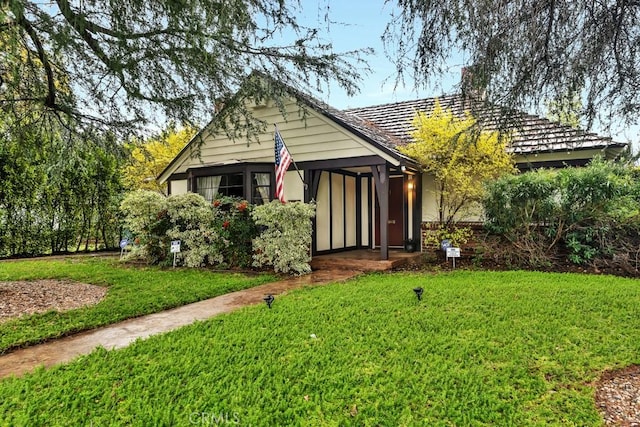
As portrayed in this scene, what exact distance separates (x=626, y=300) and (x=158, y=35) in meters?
7.83

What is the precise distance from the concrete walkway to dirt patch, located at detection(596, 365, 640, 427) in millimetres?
4055

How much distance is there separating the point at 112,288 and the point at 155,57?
14.0 feet

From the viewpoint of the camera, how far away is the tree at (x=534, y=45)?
3553 mm

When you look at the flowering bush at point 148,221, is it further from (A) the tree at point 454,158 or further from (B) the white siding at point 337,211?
(A) the tree at point 454,158

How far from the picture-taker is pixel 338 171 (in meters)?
11.7

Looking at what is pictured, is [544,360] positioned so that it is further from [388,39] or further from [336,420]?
[388,39]

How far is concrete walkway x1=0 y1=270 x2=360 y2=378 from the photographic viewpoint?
151 inches

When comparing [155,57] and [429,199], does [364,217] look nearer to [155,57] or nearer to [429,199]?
[429,199]

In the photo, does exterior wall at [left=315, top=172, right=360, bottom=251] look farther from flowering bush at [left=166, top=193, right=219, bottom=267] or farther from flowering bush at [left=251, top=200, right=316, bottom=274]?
flowering bush at [left=166, top=193, right=219, bottom=267]

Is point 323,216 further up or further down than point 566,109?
further down

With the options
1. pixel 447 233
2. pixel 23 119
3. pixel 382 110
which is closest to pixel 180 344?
pixel 23 119

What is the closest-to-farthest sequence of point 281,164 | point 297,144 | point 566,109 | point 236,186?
1. point 566,109
2. point 281,164
3. point 297,144
4. point 236,186

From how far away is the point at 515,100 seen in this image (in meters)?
3.97

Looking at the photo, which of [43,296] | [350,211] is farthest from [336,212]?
[43,296]
